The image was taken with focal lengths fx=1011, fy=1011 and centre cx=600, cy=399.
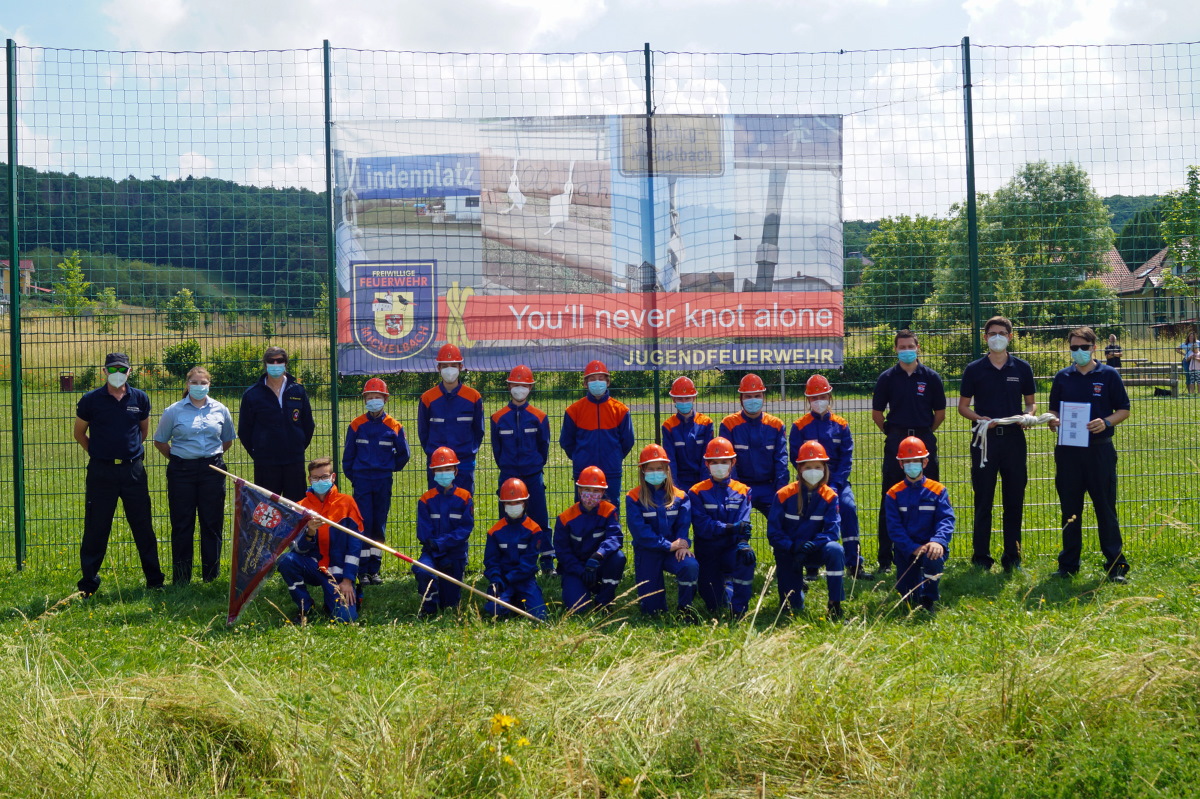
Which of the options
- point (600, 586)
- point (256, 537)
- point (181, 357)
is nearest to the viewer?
point (256, 537)

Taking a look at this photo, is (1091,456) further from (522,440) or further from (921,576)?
(522,440)

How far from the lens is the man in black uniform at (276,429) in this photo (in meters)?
8.61

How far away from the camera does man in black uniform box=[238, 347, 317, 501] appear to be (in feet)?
28.2

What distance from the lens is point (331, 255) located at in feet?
29.6

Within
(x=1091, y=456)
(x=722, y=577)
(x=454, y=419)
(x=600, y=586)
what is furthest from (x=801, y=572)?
(x=454, y=419)

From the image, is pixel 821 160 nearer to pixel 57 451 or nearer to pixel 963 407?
pixel 963 407

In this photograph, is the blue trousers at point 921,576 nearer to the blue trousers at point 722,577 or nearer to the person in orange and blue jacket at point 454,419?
the blue trousers at point 722,577

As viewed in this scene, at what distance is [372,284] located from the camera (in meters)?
9.12

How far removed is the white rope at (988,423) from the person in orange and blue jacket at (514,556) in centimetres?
382

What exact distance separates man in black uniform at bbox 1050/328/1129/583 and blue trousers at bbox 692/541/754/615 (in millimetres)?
2743

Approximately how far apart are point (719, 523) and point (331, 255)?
4.18 meters

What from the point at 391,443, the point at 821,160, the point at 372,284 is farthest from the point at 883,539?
the point at 372,284

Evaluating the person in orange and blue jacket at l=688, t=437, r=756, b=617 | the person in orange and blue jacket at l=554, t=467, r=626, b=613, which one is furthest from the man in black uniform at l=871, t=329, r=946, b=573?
the person in orange and blue jacket at l=554, t=467, r=626, b=613

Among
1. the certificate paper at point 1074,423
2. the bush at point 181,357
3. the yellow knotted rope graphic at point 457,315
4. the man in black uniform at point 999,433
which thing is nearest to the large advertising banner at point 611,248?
the yellow knotted rope graphic at point 457,315
